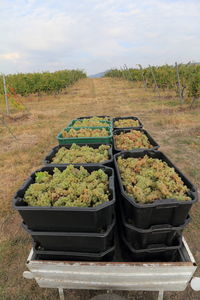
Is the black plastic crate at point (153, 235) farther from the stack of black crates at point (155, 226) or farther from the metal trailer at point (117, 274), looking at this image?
the metal trailer at point (117, 274)

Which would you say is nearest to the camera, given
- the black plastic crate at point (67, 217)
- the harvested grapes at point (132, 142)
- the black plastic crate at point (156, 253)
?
the black plastic crate at point (67, 217)

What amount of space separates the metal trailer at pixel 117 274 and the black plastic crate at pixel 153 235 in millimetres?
184

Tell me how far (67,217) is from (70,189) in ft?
0.85

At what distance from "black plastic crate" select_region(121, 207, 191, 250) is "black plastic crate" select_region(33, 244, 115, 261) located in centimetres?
24

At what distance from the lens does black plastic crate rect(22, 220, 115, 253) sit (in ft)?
4.82

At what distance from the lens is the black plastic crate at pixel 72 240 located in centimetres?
147

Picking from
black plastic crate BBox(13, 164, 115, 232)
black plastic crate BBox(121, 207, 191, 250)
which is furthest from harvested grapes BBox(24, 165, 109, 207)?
black plastic crate BBox(121, 207, 191, 250)

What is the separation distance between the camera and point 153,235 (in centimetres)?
154

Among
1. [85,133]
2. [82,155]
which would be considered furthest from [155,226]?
[85,133]

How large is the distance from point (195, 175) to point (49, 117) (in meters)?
7.34

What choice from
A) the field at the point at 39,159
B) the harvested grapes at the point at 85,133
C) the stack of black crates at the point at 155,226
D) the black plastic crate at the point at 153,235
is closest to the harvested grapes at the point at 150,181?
the stack of black crates at the point at 155,226

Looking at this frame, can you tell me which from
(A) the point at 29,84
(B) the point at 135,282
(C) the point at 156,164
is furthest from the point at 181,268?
(A) the point at 29,84

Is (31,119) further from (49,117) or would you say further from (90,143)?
(90,143)

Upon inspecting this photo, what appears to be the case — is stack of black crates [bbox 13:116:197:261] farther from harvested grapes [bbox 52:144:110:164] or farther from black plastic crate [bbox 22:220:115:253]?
harvested grapes [bbox 52:144:110:164]
